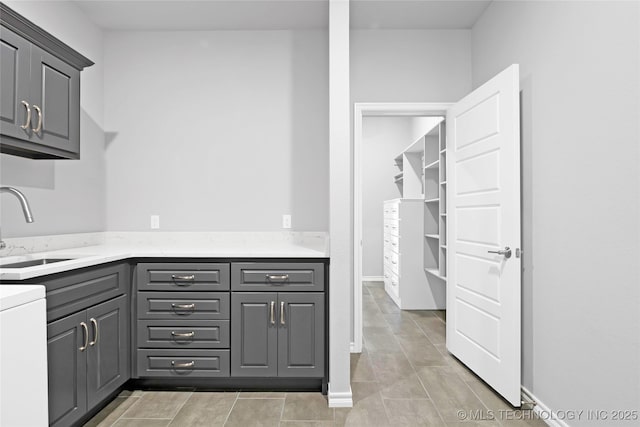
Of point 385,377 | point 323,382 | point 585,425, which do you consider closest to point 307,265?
point 323,382

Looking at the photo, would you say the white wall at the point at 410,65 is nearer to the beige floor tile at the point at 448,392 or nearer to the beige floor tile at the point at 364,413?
the beige floor tile at the point at 448,392

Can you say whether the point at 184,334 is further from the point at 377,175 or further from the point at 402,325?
the point at 377,175

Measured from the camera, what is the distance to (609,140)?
1.77 metres

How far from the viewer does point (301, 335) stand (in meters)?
2.58

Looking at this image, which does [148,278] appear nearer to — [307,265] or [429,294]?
[307,265]

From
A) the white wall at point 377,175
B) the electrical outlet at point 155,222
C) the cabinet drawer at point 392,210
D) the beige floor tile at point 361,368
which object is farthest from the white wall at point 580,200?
the white wall at point 377,175

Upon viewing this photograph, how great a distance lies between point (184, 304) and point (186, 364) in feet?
1.30

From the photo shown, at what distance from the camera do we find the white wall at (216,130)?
3344 mm

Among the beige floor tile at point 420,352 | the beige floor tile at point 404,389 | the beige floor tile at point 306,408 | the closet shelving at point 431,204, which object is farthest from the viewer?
the closet shelving at point 431,204

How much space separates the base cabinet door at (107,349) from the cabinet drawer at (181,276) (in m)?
0.18

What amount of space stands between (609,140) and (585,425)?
138cm

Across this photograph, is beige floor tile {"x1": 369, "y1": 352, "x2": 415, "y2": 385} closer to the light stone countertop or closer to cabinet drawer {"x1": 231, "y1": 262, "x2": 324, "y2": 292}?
cabinet drawer {"x1": 231, "y1": 262, "x2": 324, "y2": 292}

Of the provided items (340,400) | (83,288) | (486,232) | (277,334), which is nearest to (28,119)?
(83,288)

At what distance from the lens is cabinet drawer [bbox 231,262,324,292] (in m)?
2.59
